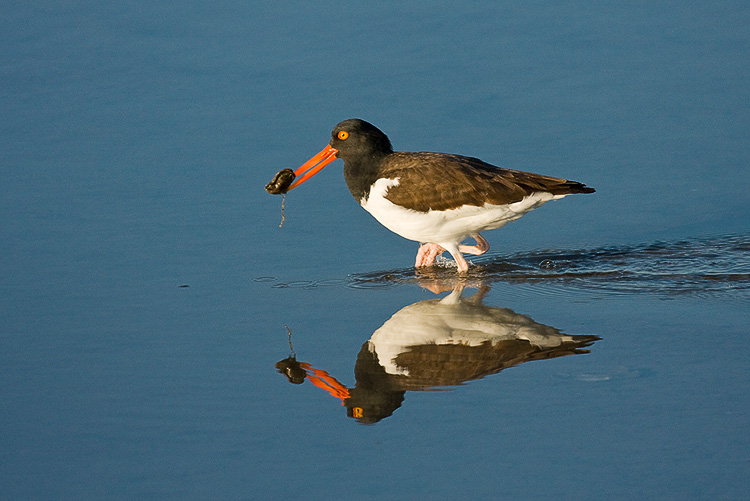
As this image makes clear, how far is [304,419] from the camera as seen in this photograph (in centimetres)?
545

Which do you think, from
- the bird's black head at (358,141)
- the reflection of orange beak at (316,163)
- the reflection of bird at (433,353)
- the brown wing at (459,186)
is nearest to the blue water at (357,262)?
the reflection of bird at (433,353)

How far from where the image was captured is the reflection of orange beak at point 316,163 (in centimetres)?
855

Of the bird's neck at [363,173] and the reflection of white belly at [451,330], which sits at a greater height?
the bird's neck at [363,173]

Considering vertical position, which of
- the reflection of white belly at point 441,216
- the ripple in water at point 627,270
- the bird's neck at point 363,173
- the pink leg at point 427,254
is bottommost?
the ripple in water at point 627,270

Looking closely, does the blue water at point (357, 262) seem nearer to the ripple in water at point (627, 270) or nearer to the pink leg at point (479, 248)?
the ripple in water at point (627, 270)

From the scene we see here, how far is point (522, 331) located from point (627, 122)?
4.52 metres

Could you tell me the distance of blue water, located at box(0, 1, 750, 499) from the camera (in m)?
5.02

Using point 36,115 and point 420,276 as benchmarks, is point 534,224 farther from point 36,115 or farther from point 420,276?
point 36,115

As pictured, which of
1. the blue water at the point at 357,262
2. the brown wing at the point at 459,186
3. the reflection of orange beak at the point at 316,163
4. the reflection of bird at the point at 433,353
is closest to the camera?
the blue water at the point at 357,262

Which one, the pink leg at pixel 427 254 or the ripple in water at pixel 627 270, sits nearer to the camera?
the ripple in water at pixel 627 270

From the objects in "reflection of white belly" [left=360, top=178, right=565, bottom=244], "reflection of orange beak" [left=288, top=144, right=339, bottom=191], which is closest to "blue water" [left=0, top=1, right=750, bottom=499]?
"reflection of white belly" [left=360, top=178, right=565, bottom=244]

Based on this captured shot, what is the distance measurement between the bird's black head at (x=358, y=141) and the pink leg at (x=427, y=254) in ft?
2.89

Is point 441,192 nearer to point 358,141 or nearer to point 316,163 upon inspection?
point 358,141

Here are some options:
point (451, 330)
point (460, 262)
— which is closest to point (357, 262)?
point (460, 262)
